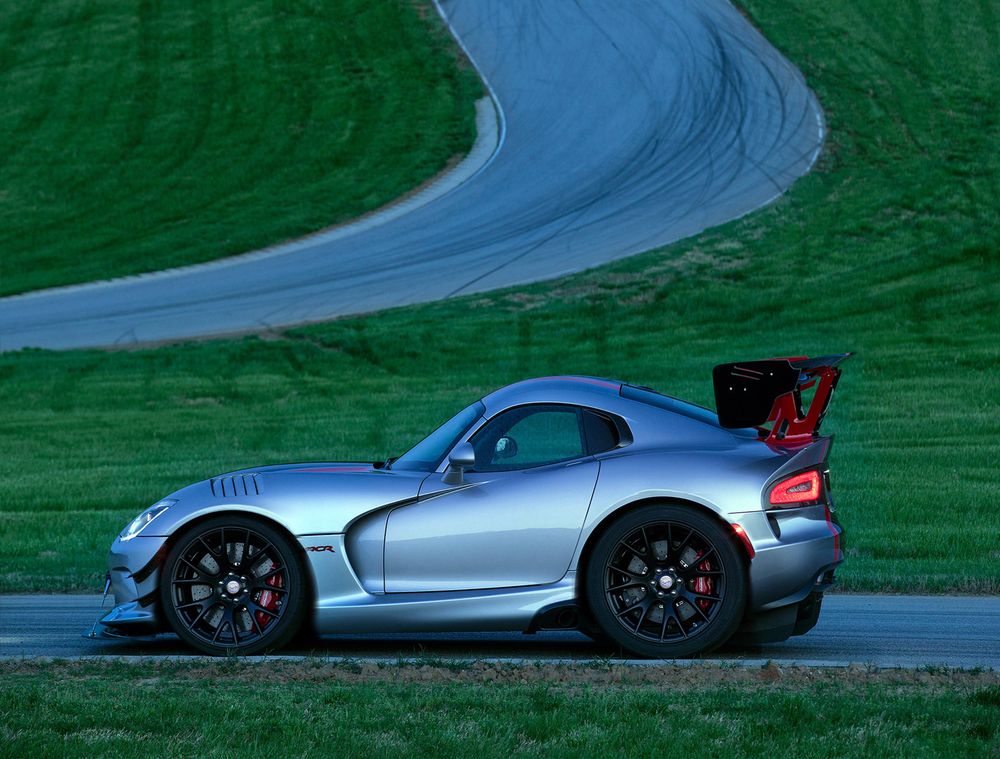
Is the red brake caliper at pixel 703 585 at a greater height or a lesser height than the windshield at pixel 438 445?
lesser

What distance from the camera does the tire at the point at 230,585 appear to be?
706 centimetres

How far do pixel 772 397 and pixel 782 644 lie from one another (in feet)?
4.49

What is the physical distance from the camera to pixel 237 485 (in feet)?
23.8

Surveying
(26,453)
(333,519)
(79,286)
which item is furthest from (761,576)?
(79,286)

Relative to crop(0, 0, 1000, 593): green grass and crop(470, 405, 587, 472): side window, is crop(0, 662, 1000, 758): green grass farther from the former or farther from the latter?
crop(0, 0, 1000, 593): green grass

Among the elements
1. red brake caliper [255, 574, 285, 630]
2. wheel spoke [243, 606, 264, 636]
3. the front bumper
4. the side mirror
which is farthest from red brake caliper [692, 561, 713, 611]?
the front bumper

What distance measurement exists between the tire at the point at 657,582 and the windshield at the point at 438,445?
3.12ft

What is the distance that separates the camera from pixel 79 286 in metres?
28.8

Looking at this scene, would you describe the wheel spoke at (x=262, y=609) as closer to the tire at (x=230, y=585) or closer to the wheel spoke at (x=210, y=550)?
the tire at (x=230, y=585)

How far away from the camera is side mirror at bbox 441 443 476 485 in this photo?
6902mm

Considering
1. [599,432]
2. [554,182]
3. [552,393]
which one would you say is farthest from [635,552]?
[554,182]

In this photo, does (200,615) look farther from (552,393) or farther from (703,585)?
(703,585)

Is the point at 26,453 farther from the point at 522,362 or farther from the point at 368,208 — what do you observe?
the point at 368,208

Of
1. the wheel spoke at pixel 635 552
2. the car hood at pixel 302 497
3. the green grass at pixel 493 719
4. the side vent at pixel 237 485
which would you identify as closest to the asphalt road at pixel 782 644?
the wheel spoke at pixel 635 552
